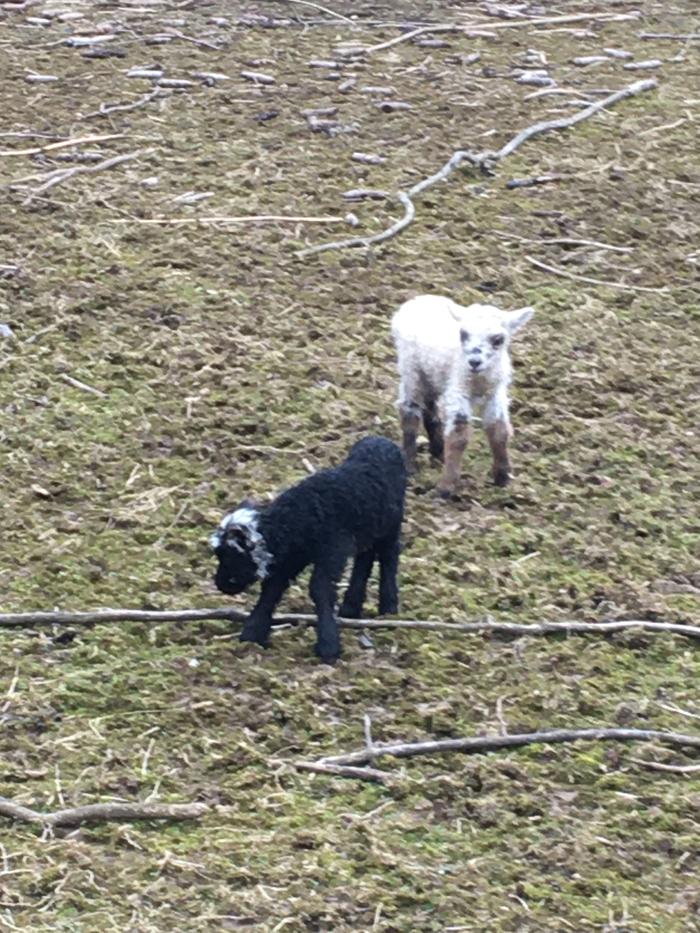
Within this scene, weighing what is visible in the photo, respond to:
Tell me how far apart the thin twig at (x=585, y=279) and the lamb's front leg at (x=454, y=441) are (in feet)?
7.59

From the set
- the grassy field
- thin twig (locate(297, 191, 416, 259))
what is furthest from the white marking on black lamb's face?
thin twig (locate(297, 191, 416, 259))

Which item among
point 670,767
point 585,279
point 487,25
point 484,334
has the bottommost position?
point 585,279

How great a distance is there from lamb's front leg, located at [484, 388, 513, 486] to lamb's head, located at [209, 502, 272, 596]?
1.45 metres

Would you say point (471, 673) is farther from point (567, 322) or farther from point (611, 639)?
point (567, 322)

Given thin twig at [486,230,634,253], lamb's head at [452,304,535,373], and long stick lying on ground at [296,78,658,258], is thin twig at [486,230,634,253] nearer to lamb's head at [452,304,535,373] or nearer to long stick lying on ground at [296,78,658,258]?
long stick lying on ground at [296,78,658,258]

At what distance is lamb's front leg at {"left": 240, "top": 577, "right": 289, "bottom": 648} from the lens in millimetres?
5898

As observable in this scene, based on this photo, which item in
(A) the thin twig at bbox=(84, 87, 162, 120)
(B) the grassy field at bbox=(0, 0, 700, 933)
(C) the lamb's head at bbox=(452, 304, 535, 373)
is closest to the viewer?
(B) the grassy field at bbox=(0, 0, 700, 933)

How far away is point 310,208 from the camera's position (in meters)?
9.78

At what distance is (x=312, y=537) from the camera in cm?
588

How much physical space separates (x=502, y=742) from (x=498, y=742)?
1 centimetres

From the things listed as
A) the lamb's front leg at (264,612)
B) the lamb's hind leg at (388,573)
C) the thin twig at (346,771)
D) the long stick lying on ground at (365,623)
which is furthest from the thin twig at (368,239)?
the thin twig at (346,771)

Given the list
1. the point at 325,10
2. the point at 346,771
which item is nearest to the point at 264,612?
the point at 346,771

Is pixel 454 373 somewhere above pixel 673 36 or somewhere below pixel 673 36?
above

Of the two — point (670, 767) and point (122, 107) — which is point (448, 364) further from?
point (122, 107)
